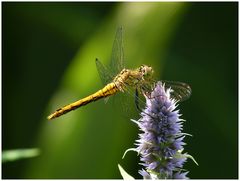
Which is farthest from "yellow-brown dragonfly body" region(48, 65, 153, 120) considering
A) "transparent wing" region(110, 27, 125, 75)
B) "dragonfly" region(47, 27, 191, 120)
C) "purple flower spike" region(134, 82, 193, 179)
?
"purple flower spike" region(134, 82, 193, 179)

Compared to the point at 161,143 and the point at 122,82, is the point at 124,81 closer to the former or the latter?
the point at 122,82

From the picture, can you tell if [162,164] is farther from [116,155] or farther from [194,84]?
[194,84]

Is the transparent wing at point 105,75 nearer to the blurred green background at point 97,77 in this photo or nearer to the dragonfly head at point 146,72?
the dragonfly head at point 146,72

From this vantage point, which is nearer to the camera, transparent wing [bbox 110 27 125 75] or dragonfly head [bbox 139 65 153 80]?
dragonfly head [bbox 139 65 153 80]

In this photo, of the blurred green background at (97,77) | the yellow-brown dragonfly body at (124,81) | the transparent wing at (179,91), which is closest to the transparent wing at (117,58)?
the yellow-brown dragonfly body at (124,81)

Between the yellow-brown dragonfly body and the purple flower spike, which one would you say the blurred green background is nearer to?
the yellow-brown dragonfly body
